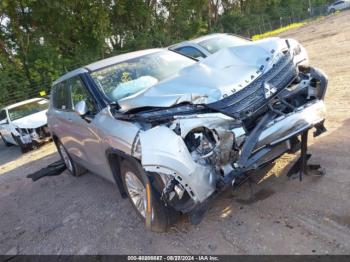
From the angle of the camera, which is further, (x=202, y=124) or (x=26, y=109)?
(x=26, y=109)

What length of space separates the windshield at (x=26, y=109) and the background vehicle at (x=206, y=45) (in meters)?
5.37

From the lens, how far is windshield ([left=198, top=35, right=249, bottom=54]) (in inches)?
370

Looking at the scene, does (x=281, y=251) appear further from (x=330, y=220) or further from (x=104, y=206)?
(x=104, y=206)

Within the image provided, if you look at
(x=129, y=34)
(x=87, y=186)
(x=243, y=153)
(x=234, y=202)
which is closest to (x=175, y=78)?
(x=243, y=153)

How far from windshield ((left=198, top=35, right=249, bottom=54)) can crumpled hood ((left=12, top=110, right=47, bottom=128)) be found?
5.25 meters

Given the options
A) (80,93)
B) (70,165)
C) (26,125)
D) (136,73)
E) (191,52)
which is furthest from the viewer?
(26,125)

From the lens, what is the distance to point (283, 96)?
3920 mm

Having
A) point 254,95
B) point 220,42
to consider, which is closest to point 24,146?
point 220,42

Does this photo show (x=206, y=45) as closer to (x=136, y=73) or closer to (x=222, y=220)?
(x=136, y=73)

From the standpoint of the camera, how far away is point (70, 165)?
7059 millimetres

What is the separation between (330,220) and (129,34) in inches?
1137

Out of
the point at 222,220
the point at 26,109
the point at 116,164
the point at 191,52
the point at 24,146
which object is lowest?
the point at 24,146

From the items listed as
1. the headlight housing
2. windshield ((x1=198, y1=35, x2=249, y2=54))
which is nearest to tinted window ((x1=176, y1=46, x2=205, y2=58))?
windshield ((x1=198, y1=35, x2=249, y2=54))

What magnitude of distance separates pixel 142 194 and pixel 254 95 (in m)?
1.59
